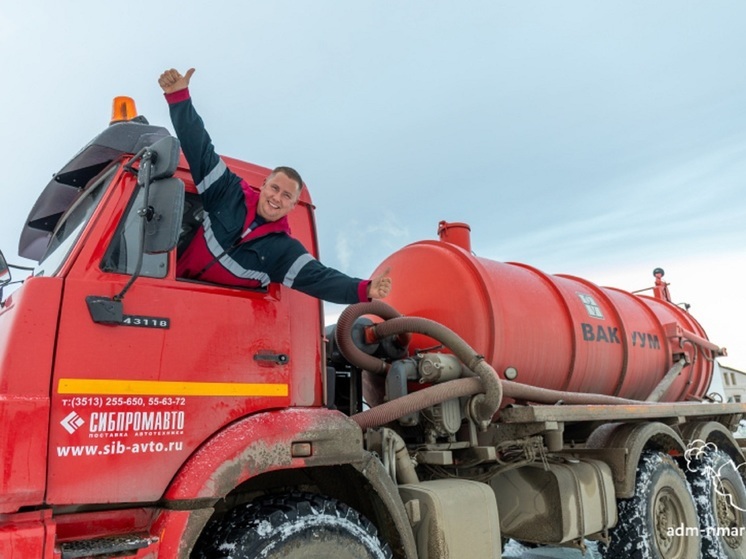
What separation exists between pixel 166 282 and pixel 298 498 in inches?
44.8

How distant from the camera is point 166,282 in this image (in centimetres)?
259

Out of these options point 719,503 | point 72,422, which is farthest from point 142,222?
point 719,503

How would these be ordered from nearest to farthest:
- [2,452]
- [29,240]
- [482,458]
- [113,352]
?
[2,452], [113,352], [29,240], [482,458]

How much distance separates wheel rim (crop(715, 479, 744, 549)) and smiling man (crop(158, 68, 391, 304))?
470 centimetres

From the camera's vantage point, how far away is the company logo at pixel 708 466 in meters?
5.66

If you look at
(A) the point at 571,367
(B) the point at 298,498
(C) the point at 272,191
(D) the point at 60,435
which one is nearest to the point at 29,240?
(C) the point at 272,191

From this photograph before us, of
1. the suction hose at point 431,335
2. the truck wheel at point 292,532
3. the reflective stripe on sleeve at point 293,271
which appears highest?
the reflective stripe on sleeve at point 293,271

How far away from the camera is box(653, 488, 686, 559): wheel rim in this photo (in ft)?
16.5

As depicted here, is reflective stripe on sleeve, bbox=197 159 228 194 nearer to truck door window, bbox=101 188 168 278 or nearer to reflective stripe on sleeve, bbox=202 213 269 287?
reflective stripe on sleeve, bbox=202 213 269 287

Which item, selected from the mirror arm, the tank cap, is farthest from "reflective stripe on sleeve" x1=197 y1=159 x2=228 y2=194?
the tank cap

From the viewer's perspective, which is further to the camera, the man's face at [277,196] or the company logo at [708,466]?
the company logo at [708,466]

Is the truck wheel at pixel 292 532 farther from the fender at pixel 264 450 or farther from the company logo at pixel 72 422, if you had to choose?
the company logo at pixel 72 422

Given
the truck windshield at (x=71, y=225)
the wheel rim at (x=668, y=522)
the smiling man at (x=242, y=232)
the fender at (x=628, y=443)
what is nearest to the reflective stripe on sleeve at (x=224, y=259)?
the smiling man at (x=242, y=232)

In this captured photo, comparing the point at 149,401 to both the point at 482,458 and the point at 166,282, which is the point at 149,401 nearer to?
the point at 166,282
